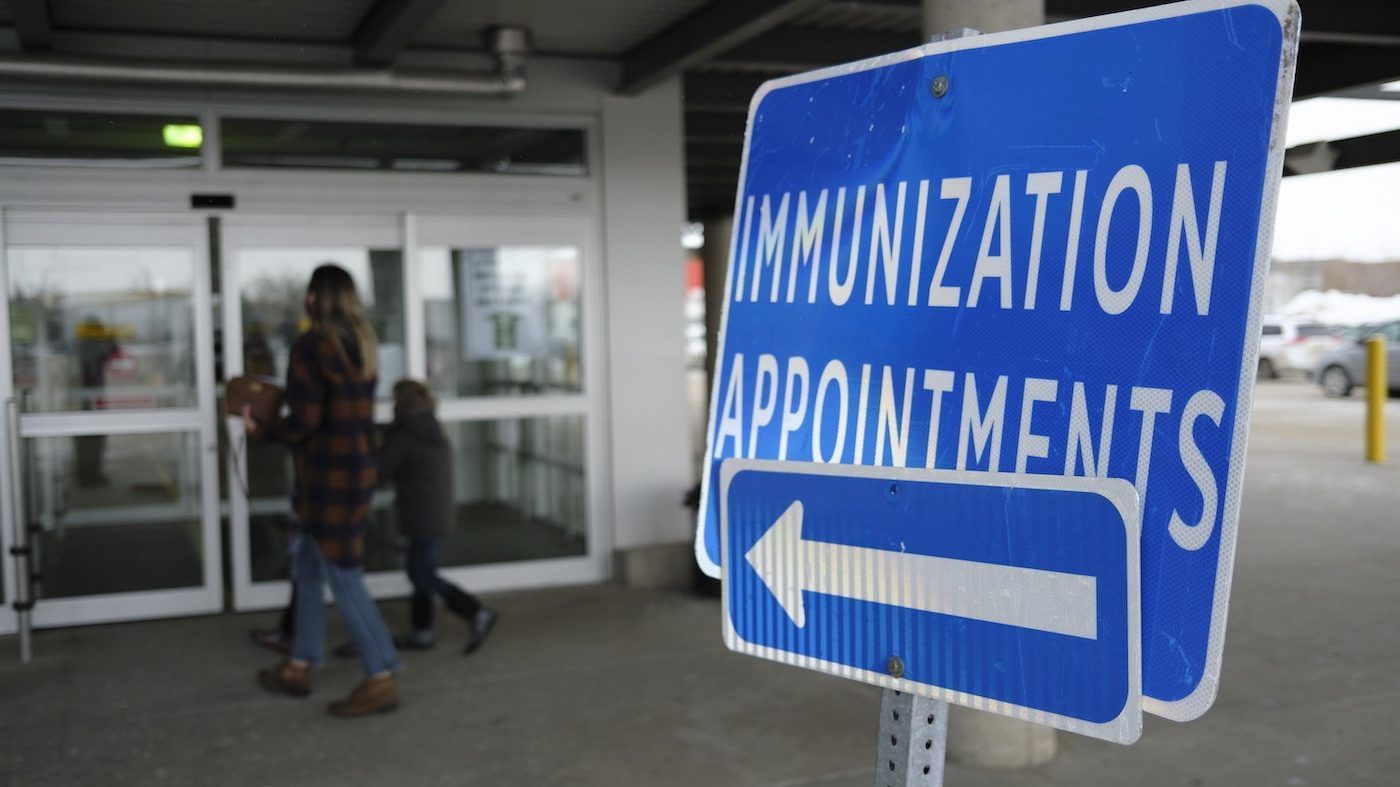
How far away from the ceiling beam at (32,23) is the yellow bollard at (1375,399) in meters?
12.9

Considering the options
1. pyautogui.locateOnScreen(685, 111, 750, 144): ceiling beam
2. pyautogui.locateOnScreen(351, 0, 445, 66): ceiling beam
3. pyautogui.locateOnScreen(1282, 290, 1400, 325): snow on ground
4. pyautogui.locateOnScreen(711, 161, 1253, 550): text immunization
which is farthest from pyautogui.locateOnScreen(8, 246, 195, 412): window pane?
pyautogui.locateOnScreen(1282, 290, 1400, 325): snow on ground

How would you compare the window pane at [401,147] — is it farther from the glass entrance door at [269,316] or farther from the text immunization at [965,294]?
the text immunization at [965,294]

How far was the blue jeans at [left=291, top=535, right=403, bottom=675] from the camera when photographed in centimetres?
507

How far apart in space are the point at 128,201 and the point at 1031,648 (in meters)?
6.67

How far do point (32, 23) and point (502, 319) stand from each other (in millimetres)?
2942

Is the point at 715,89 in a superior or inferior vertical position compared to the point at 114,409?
superior

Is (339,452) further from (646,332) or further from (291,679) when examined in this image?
(646,332)

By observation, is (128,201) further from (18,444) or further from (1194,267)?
(1194,267)

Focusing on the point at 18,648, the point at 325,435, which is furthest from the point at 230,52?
the point at 18,648

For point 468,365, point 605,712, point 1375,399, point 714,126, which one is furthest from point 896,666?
point 1375,399

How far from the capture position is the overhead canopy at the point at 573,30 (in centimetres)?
625

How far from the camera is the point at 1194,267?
4.00 ft

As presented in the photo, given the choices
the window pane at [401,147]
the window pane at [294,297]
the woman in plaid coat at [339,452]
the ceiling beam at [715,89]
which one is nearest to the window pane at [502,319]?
the window pane at [294,297]

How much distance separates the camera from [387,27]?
20.2ft
